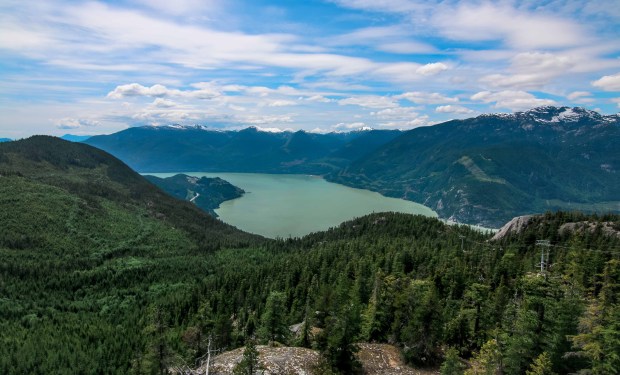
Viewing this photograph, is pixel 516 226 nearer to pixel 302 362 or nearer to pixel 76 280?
pixel 302 362

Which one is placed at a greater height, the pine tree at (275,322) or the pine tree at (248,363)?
the pine tree at (248,363)

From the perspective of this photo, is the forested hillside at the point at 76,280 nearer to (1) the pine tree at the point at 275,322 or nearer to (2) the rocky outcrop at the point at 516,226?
(1) the pine tree at the point at 275,322

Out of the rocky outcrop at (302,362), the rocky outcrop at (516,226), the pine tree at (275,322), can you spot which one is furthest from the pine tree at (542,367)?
the rocky outcrop at (516,226)

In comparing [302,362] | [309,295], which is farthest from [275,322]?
[309,295]

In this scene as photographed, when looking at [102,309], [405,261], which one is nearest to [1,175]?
[102,309]

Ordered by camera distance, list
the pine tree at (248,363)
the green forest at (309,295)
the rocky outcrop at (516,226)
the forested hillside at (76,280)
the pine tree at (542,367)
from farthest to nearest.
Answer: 1. the rocky outcrop at (516,226)
2. the forested hillside at (76,280)
3. the green forest at (309,295)
4. the pine tree at (248,363)
5. the pine tree at (542,367)

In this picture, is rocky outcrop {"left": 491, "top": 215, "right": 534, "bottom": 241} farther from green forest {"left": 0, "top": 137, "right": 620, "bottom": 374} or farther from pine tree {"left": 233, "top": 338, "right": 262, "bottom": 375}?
pine tree {"left": 233, "top": 338, "right": 262, "bottom": 375}

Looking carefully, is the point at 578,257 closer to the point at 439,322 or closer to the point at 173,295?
the point at 439,322

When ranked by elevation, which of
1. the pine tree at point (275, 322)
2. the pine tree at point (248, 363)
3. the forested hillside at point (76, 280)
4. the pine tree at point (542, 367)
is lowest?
the forested hillside at point (76, 280)
